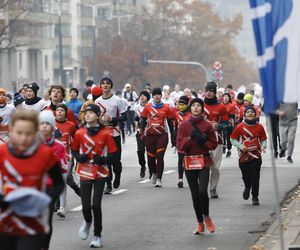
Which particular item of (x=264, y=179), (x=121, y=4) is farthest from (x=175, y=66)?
(x=264, y=179)

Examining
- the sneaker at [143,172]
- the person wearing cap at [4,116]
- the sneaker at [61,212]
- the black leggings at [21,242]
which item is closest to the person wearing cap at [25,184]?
the black leggings at [21,242]

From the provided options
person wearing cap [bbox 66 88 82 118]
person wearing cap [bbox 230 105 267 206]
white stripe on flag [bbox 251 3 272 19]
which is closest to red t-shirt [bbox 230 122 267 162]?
person wearing cap [bbox 230 105 267 206]

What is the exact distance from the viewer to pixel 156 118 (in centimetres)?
1955

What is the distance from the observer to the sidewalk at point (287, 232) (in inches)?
469

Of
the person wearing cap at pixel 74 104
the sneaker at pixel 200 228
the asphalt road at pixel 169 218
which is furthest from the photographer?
the person wearing cap at pixel 74 104

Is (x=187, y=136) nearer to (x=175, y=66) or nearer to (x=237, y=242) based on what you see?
(x=237, y=242)

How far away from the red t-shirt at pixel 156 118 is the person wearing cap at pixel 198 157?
6.19m

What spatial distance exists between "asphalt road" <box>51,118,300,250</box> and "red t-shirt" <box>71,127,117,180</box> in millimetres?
995

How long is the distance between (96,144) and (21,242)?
4360 mm

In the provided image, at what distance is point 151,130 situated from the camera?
770 inches

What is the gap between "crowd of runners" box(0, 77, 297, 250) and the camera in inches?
312

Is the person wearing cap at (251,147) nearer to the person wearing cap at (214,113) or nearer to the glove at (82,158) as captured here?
the person wearing cap at (214,113)

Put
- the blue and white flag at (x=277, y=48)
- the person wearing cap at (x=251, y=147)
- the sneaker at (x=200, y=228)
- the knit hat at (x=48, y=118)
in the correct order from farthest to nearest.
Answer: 1. the person wearing cap at (x=251, y=147)
2. the sneaker at (x=200, y=228)
3. the knit hat at (x=48, y=118)
4. the blue and white flag at (x=277, y=48)

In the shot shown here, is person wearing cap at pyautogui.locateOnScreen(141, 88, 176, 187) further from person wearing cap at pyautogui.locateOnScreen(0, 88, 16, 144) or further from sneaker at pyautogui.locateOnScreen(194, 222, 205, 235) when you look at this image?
sneaker at pyautogui.locateOnScreen(194, 222, 205, 235)
